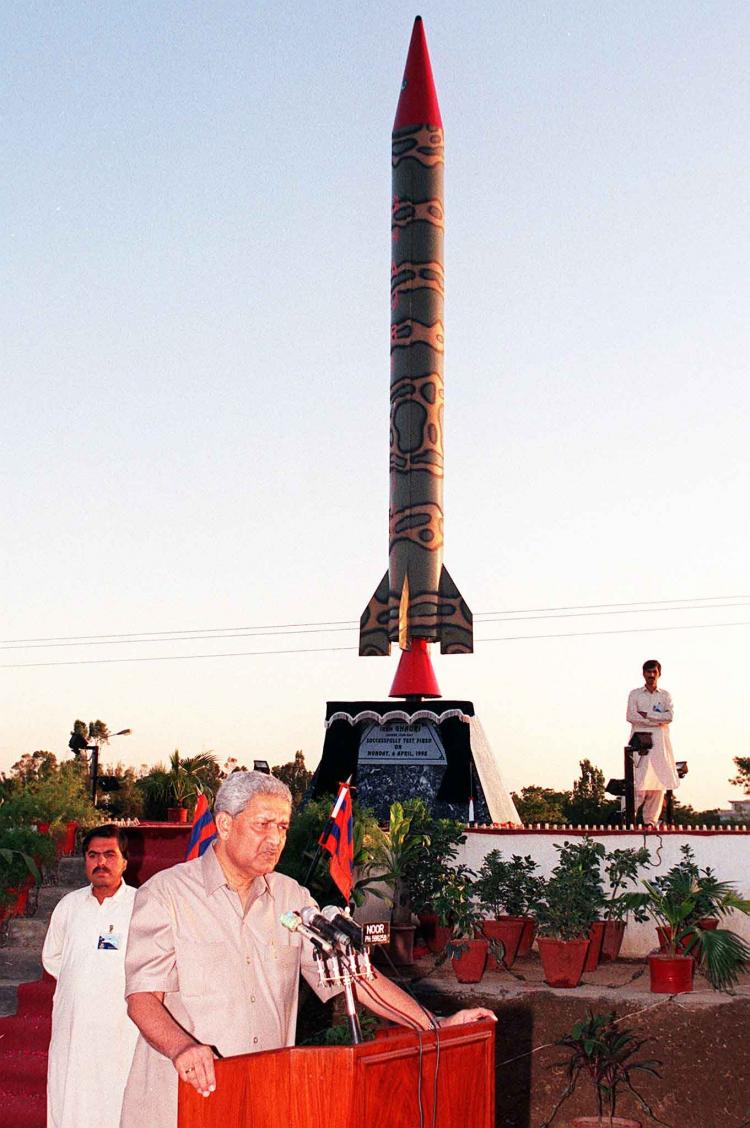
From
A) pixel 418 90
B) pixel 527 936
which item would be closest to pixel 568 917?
pixel 527 936

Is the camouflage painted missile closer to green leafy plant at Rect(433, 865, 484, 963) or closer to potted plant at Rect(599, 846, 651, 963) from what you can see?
potted plant at Rect(599, 846, 651, 963)

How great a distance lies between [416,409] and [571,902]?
11.5m

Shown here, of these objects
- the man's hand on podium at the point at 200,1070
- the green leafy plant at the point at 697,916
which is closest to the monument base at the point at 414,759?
the green leafy plant at the point at 697,916

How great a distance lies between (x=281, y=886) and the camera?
420cm

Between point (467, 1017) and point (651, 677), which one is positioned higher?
point (651, 677)

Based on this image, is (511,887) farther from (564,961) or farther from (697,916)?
(697,916)

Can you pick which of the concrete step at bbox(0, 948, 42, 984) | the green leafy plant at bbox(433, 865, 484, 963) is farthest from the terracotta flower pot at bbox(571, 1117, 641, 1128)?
the concrete step at bbox(0, 948, 42, 984)

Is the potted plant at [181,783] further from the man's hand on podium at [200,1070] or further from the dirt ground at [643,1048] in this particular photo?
the man's hand on podium at [200,1070]

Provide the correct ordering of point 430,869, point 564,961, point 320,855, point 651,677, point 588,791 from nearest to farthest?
point 564,961 → point 320,855 → point 430,869 → point 651,677 → point 588,791

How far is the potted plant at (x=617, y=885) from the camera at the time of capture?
13609 mm

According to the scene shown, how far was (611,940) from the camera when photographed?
13.9 meters

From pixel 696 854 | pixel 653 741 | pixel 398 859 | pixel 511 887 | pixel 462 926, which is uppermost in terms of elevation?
pixel 653 741

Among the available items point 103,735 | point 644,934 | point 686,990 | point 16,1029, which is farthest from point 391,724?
point 16,1029

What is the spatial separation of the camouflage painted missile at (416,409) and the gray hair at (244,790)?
58.5ft
